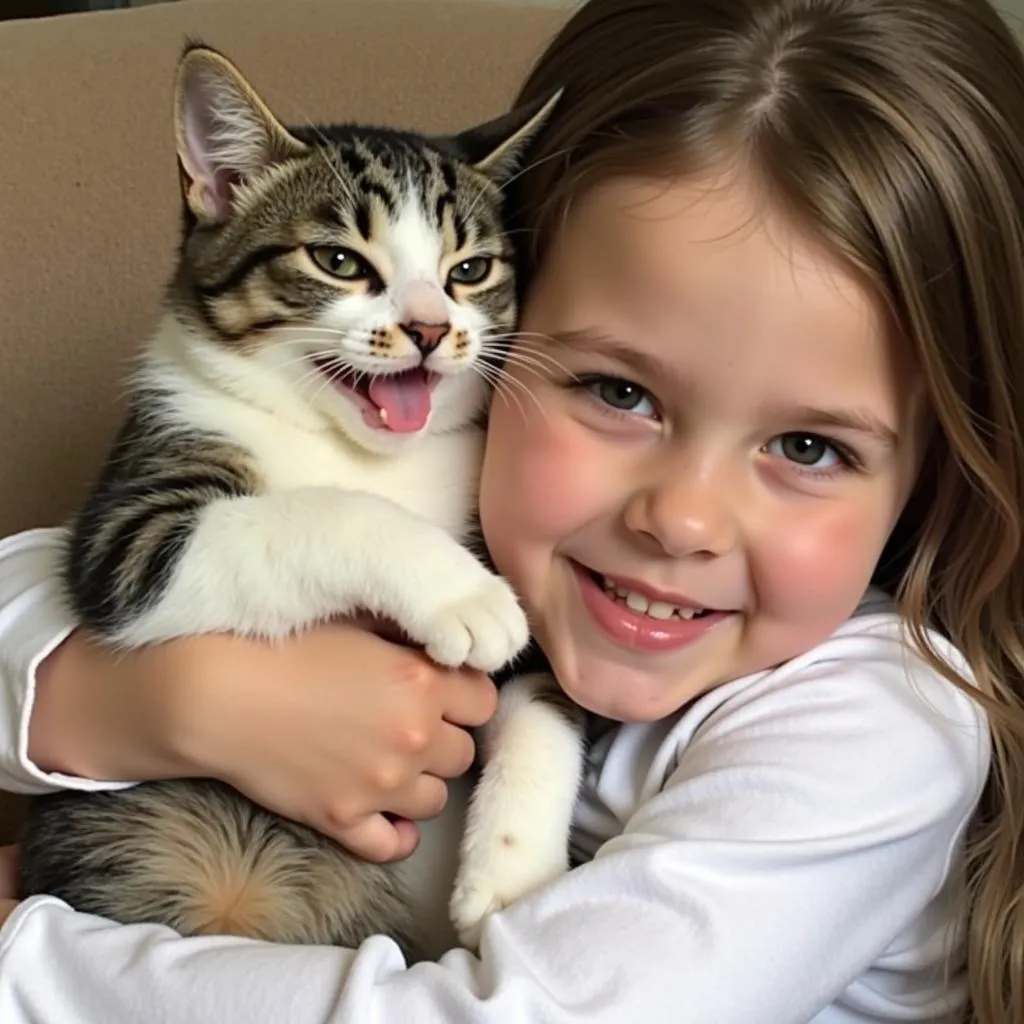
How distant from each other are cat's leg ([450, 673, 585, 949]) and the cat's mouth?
233 mm

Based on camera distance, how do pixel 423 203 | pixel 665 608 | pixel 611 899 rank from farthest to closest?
pixel 423 203, pixel 665 608, pixel 611 899

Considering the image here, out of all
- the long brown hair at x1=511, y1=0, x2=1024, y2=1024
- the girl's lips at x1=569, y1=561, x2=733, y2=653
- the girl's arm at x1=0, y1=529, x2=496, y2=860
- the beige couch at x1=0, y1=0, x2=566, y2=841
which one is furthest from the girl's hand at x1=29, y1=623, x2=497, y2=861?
the beige couch at x1=0, y1=0, x2=566, y2=841

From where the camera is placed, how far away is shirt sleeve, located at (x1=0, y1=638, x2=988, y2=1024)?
84 cm

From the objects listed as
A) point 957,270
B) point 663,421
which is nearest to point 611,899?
point 663,421

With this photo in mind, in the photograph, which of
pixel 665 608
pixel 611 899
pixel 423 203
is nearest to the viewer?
pixel 611 899

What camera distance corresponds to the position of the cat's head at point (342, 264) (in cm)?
106

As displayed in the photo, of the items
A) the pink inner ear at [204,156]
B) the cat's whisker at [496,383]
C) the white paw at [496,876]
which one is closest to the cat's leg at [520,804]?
the white paw at [496,876]

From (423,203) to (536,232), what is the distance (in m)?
0.10

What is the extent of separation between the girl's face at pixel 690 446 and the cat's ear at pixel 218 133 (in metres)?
0.26

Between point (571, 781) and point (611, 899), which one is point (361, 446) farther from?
point (611, 899)

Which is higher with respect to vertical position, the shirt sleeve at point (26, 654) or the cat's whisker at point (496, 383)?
the cat's whisker at point (496, 383)

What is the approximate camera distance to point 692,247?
0.92m

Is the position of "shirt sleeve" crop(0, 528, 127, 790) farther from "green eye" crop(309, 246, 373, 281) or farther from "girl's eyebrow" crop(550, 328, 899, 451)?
"girl's eyebrow" crop(550, 328, 899, 451)

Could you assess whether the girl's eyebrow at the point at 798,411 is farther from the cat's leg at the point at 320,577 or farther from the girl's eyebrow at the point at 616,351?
the cat's leg at the point at 320,577
